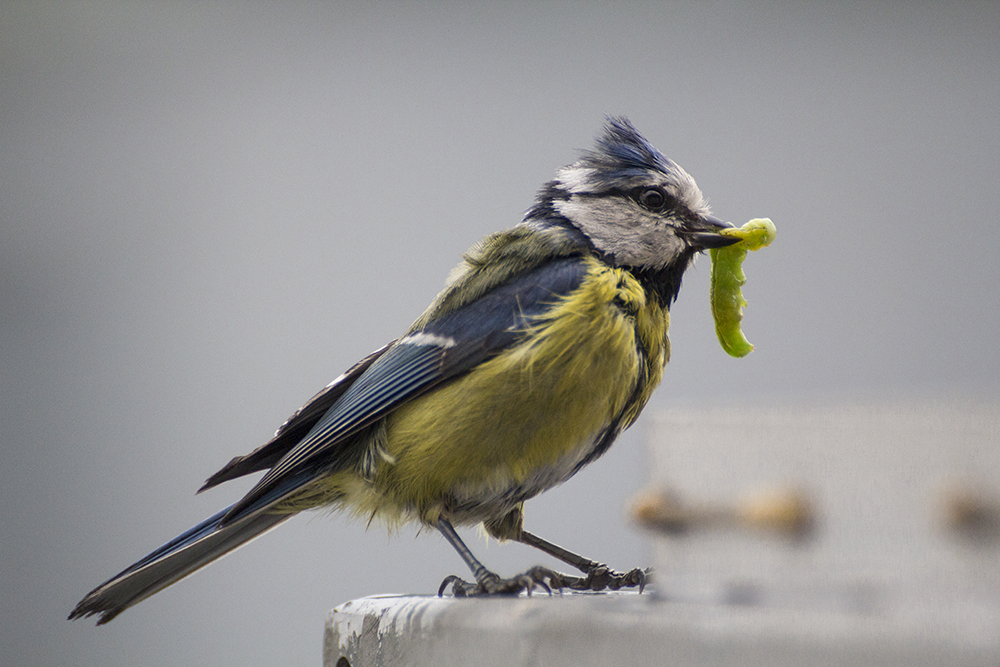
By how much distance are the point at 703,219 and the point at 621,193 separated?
10cm

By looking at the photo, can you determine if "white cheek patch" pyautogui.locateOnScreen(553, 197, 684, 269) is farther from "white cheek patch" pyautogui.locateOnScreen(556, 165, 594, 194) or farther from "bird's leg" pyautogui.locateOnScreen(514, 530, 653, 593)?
"bird's leg" pyautogui.locateOnScreen(514, 530, 653, 593)

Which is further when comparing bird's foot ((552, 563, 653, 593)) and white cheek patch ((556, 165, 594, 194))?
white cheek patch ((556, 165, 594, 194))

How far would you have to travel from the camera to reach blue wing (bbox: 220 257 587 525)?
→ 97 centimetres

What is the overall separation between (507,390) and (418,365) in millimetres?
132

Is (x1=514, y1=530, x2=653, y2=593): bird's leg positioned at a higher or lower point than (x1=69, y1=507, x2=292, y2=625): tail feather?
lower

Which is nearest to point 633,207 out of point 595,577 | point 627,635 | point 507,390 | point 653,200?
→ point 653,200

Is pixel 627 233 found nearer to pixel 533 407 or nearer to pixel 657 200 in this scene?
pixel 657 200

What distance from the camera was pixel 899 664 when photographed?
386 millimetres

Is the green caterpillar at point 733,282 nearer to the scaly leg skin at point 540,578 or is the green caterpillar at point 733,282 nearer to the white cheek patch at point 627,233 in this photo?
the white cheek patch at point 627,233

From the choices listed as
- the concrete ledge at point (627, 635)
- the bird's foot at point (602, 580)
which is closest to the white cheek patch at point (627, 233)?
the bird's foot at point (602, 580)

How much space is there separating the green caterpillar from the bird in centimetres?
2

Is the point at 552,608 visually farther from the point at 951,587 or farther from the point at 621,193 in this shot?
the point at 621,193

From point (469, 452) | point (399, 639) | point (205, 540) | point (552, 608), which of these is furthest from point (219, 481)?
point (552, 608)

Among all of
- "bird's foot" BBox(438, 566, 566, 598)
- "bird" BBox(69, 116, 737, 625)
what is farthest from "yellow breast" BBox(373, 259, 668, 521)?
"bird's foot" BBox(438, 566, 566, 598)
